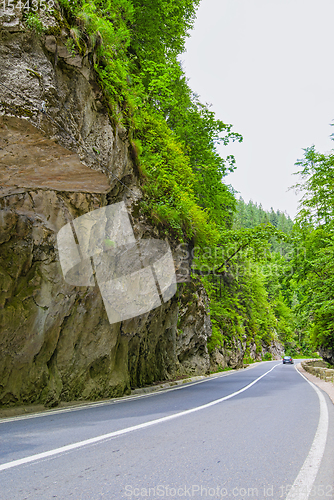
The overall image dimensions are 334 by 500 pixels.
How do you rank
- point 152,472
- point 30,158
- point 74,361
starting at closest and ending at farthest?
point 152,472, point 30,158, point 74,361

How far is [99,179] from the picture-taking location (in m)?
8.93

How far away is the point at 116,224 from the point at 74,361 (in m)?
4.49

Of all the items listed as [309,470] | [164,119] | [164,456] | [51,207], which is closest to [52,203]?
[51,207]

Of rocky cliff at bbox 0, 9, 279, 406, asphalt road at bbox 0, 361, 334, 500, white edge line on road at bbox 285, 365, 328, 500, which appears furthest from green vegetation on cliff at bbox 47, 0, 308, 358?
white edge line on road at bbox 285, 365, 328, 500

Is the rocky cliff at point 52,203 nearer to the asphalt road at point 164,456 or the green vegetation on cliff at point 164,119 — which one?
the green vegetation on cliff at point 164,119

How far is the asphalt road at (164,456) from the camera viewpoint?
10.7 ft

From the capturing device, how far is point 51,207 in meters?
9.25

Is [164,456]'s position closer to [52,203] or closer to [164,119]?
[52,203]

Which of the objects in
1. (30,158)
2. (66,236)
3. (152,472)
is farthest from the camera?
(66,236)

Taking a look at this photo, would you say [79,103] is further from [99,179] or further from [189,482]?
[189,482]

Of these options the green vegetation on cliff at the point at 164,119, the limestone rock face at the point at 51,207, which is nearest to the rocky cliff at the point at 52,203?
the limestone rock face at the point at 51,207

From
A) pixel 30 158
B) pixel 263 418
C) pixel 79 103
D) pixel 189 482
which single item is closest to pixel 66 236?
pixel 30 158

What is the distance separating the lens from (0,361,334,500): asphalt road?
3275 mm

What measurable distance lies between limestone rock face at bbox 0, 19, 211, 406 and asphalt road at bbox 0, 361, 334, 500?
2.14 metres
